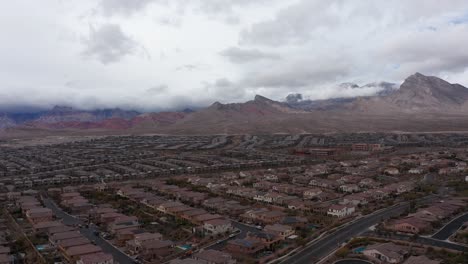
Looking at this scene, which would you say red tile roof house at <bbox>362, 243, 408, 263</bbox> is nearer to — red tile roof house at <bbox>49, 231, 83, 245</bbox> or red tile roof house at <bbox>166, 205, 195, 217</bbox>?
red tile roof house at <bbox>166, 205, 195, 217</bbox>

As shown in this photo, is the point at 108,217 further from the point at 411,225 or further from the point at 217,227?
the point at 411,225

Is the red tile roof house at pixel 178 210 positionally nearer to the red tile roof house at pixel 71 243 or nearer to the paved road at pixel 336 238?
the red tile roof house at pixel 71 243

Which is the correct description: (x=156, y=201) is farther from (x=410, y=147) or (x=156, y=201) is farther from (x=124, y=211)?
(x=410, y=147)

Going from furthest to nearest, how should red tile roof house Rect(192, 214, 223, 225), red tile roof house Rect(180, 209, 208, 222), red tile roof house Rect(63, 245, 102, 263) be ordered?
1. red tile roof house Rect(180, 209, 208, 222)
2. red tile roof house Rect(192, 214, 223, 225)
3. red tile roof house Rect(63, 245, 102, 263)

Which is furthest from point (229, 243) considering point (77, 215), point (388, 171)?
point (388, 171)

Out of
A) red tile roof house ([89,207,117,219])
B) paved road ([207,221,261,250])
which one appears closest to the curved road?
paved road ([207,221,261,250])
